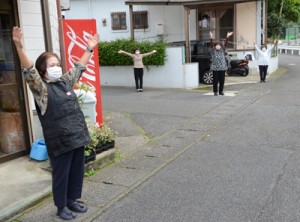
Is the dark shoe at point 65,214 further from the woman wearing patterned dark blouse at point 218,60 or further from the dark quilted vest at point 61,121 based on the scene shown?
the woman wearing patterned dark blouse at point 218,60

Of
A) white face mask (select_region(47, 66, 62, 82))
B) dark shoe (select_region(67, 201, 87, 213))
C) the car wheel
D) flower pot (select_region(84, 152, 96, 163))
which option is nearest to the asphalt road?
dark shoe (select_region(67, 201, 87, 213))

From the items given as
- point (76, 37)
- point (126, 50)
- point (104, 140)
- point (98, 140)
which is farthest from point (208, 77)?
point (98, 140)

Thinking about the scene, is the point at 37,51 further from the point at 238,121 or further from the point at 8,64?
the point at 238,121

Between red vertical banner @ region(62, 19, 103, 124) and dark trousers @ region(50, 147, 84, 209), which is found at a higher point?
red vertical banner @ region(62, 19, 103, 124)

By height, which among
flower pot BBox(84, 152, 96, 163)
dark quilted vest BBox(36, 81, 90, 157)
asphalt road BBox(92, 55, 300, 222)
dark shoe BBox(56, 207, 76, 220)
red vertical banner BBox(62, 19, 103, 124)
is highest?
red vertical banner BBox(62, 19, 103, 124)

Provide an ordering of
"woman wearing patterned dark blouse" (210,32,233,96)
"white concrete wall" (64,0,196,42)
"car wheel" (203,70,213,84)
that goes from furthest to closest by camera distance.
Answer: "white concrete wall" (64,0,196,42) → "car wheel" (203,70,213,84) → "woman wearing patterned dark blouse" (210,32,233,96)

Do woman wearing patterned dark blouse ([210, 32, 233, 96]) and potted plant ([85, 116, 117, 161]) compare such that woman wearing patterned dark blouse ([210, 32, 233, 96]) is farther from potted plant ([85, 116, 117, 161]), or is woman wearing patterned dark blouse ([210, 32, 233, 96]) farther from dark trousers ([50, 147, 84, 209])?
dark trousers ([50, 147, 84, 209])

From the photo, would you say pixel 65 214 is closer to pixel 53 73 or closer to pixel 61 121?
pixel 61 121

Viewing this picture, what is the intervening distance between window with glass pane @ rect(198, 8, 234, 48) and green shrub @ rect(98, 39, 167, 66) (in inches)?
192

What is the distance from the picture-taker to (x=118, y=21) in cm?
1947

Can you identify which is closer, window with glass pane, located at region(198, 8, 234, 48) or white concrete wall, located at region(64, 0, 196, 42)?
window with glass pane, located at region(198, 8, 234, 48)

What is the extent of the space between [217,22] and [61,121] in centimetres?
1576

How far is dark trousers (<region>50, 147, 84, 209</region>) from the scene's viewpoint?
3781 mm

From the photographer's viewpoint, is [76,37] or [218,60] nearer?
[76,37]
